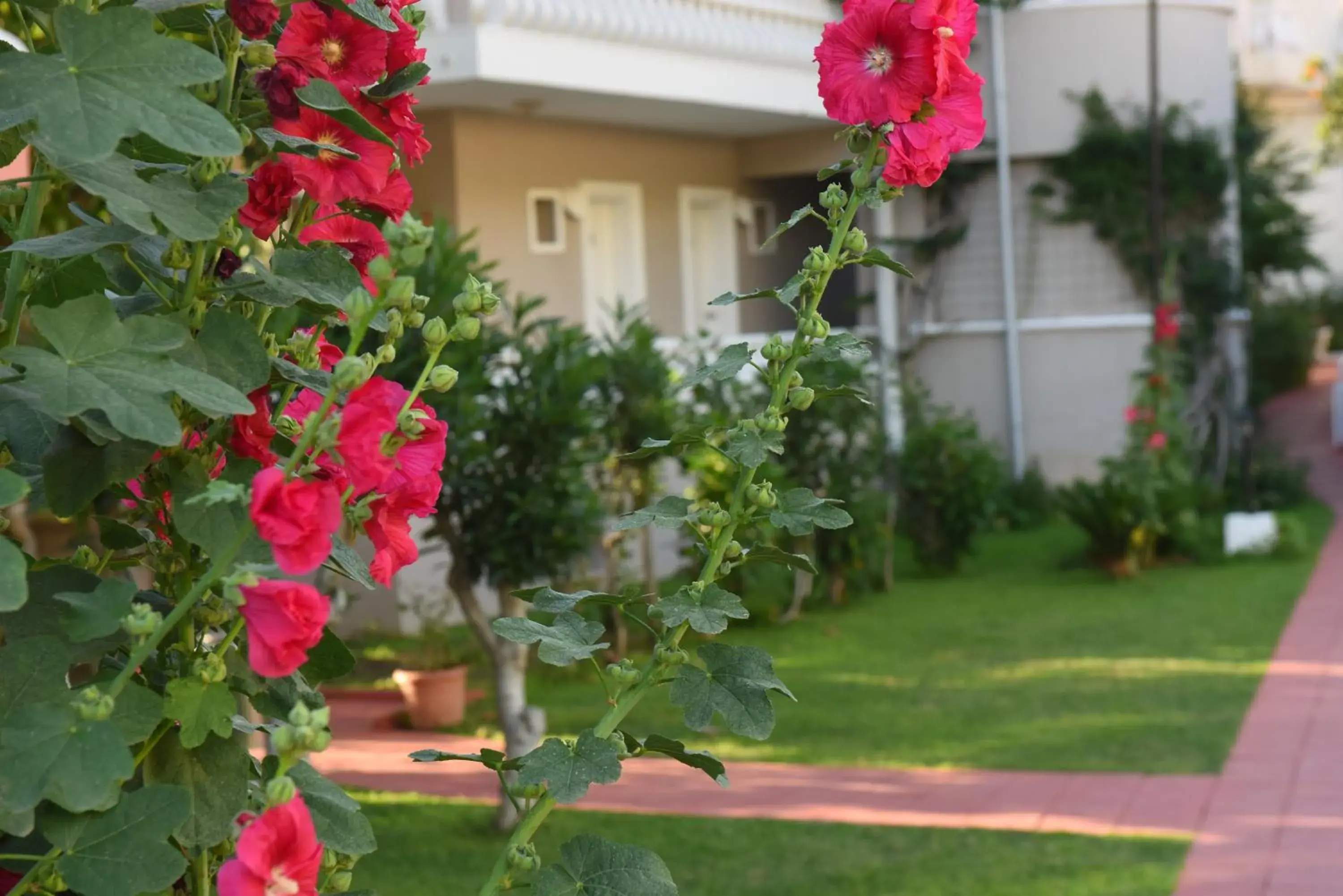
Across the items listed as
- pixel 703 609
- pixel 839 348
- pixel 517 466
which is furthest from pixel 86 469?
pixel 517 466

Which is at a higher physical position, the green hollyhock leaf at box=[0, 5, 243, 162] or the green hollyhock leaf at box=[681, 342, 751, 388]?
the green hollyhock leaf at box=[0, 5, 243, 162]

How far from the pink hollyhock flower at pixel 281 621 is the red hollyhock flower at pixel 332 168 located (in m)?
0.42

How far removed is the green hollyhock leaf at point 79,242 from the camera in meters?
1.14

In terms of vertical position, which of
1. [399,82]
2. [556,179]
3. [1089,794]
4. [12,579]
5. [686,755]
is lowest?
[1089,794]

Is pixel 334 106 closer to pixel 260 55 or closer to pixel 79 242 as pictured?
pixel 260 55

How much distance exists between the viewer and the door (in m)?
14.9

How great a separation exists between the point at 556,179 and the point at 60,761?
39.1 feet

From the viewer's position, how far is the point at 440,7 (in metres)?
10.1

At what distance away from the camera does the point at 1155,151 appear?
14102 millimetres

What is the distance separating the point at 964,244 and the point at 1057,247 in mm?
898

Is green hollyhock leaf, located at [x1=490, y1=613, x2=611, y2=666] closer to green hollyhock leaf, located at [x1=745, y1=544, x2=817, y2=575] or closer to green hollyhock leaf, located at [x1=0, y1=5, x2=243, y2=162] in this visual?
green hollyhock leaf, located at [x1=745, y1=544, x2=817, y2=575]

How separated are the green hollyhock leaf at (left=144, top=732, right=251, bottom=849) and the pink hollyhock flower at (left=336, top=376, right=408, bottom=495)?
0.23 metres

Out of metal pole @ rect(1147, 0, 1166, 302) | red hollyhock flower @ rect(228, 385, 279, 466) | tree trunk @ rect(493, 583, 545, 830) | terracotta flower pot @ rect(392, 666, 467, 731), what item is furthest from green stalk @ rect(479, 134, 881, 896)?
metal pole @ rect(1147, 0, 1166, 302)

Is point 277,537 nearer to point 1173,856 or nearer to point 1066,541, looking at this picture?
point 1173,856
